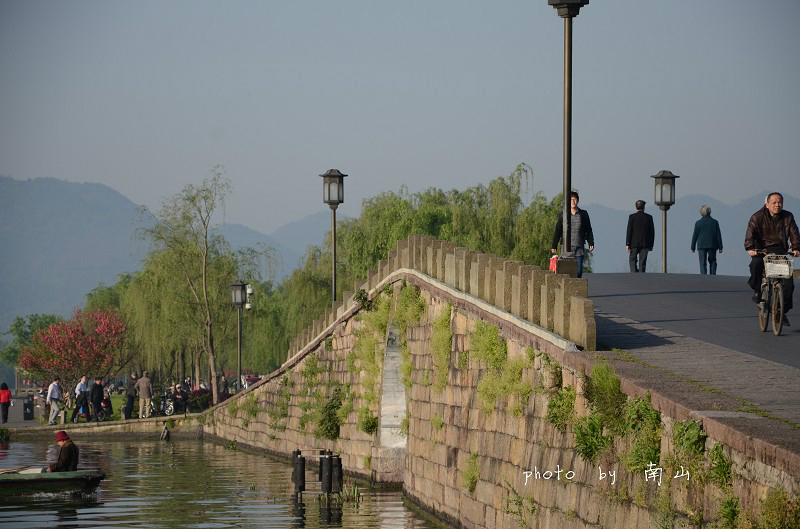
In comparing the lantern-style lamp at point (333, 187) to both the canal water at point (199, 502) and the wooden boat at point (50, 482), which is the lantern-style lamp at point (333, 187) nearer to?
the canal water at point (199, 502)

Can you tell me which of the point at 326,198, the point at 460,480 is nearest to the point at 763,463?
the point at 460,480

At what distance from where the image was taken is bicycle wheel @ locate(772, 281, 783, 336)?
1491cm

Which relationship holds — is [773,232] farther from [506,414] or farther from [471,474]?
[471,474]

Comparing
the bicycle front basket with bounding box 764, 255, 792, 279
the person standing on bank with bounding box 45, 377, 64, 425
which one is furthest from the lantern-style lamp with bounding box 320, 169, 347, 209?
the person standing on bank with bounding box 45, 377, 64, 425

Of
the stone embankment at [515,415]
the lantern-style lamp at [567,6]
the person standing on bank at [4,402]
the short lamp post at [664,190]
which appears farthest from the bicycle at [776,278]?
the person standing on bank at [4,402]

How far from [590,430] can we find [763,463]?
3344 mm

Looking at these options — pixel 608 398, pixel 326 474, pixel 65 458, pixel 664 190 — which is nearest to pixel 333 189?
pixel 664 190

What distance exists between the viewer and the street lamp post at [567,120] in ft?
52.3

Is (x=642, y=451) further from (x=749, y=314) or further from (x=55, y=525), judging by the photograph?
(x=55, y=525)

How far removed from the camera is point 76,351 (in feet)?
201

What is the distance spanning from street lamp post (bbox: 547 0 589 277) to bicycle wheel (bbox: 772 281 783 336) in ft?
7.43

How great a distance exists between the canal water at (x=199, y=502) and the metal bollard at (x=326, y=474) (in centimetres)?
26

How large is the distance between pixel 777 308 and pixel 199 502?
10920mm

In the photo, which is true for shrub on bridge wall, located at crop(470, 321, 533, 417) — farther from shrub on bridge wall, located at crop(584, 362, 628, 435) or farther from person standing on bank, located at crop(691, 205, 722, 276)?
person standing on bank, located at crop(691, 205, 722, 276)
